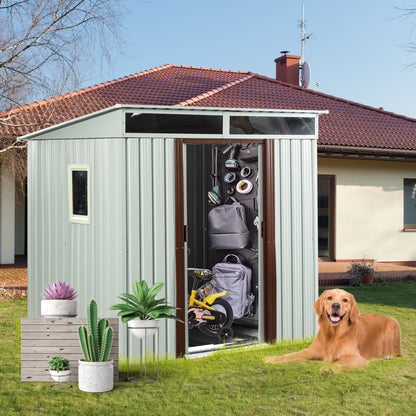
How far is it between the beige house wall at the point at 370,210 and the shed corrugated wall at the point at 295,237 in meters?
8.42

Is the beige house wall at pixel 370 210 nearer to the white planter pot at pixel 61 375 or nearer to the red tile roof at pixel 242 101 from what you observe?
the red tile roof at pixel 242 101

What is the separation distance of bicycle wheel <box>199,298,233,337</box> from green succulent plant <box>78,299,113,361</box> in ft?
7.17

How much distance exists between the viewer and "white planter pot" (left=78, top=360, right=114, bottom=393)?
17.4 feet

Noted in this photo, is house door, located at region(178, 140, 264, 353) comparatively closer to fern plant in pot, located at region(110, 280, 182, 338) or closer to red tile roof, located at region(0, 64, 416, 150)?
fern plant in pot, located at region(110, 280, 182, 338)

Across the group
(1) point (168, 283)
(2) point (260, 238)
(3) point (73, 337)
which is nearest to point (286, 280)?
(2) point (260, 238)

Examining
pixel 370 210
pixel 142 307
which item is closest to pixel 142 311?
pixel 142 307

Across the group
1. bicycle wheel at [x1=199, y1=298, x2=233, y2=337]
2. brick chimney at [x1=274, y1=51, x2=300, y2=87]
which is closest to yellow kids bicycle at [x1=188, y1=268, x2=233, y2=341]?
bicycle wheel at [x1=199, y1=298, x2=233, y2=337]

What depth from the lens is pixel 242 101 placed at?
56.0ft

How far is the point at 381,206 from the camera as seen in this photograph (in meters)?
16.2

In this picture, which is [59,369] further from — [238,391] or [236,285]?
[236,285]

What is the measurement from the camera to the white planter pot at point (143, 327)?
5.55 m

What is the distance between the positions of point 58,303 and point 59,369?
2.01 ft

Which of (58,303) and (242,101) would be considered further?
(242,101)

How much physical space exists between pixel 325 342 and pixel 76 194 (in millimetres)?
3121
